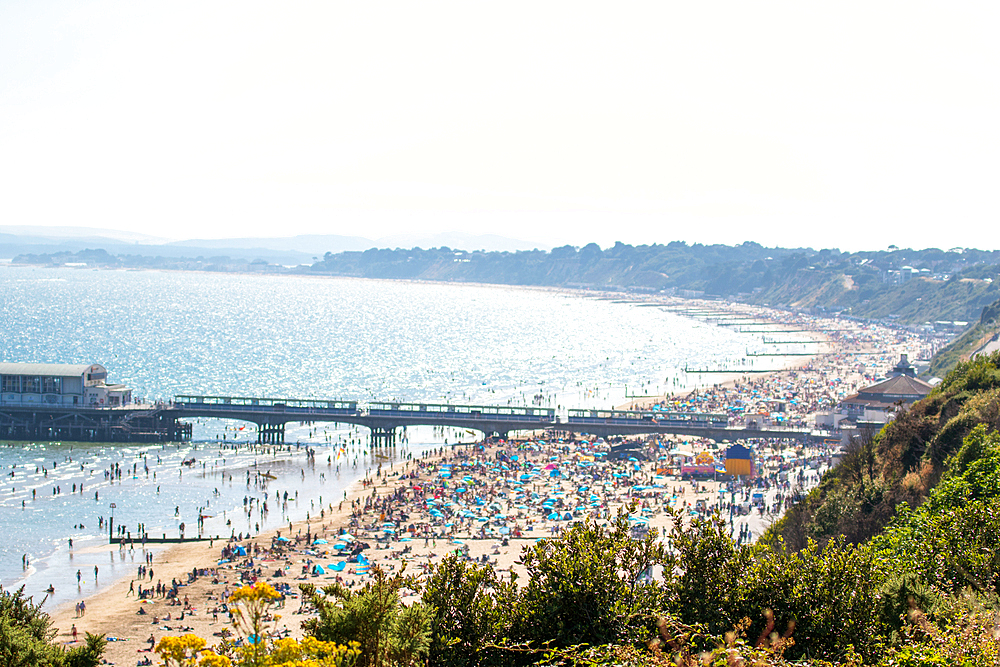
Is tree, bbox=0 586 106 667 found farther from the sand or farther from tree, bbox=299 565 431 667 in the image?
the sand

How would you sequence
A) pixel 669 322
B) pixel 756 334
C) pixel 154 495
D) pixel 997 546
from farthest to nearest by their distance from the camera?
pixel 669 322, pixel 756 334, pixel 154 495, pixel 997 546

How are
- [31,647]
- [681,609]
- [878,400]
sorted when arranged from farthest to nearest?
[878,400], [681,609], [31,647]

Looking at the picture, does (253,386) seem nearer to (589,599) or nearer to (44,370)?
(44,370)

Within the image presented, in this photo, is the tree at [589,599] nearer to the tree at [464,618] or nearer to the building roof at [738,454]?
the tree at [464,618]

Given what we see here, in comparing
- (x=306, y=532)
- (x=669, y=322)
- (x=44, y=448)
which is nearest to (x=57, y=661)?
(x=306, y=532)

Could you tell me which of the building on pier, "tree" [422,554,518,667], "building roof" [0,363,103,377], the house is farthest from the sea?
"tree" [422,554,518,667]

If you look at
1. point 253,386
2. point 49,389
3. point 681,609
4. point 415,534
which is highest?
point 681,609

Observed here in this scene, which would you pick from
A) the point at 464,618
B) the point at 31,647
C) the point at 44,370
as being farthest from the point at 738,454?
the point at 44,370

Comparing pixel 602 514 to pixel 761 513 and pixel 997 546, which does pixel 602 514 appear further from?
pixel 997 546
